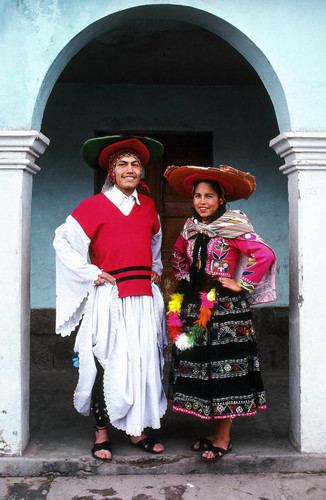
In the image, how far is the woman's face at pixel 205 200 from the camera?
340cm

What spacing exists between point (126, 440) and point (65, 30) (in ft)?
8.87

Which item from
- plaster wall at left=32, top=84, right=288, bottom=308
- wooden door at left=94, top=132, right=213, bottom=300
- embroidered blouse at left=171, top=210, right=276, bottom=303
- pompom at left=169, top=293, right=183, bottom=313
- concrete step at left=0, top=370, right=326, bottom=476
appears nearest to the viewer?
embroidered blouse at left=171, top=210, right=276, bottom=303

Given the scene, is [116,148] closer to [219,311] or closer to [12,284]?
[12,284]

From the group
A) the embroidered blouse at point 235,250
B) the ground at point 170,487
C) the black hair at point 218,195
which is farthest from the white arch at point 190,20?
the ground at point 170,487

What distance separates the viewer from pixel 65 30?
11.1 feet

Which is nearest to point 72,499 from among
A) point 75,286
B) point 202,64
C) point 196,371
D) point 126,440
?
point 126,440

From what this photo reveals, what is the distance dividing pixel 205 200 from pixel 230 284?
55cm

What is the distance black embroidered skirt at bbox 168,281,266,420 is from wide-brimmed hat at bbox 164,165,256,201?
2.06 feet

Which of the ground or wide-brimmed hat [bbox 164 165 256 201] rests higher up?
wide-brimmed hat [bbox 164 165 256 201]

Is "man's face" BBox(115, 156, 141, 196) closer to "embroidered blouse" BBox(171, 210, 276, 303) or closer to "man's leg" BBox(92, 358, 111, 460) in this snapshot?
"embroidered blouse" BBox(171, 210, 276, 303)

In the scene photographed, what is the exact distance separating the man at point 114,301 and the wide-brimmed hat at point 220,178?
0.28 meters

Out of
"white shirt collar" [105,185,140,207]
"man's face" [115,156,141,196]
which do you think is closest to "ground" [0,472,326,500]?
"white shirt collar" [105,185,140,207]

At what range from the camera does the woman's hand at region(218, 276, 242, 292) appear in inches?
130

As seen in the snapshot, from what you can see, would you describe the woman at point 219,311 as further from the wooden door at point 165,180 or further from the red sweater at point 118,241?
the wooden door at point 165,180
